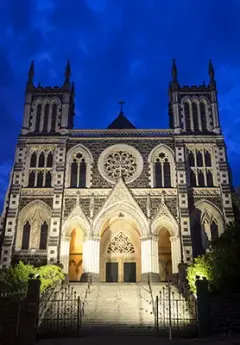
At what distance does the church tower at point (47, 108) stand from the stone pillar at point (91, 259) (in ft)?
35.7

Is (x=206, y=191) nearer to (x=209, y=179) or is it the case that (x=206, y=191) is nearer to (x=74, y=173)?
(x=209, y=179)

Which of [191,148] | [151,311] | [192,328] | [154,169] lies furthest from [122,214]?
[192,328]

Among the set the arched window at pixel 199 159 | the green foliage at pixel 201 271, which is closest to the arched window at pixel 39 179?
the arched window at pixel 199 159

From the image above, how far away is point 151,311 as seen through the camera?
71.0 feet

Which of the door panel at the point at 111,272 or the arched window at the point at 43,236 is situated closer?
the arched window at the point at 43,236

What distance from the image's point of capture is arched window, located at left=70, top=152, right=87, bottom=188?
34344mm

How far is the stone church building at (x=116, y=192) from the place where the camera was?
3184 cm

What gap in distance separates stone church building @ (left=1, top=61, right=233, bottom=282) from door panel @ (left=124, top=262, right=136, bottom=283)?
0.08 meters

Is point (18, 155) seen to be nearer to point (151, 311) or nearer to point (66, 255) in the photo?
point (66, 255)

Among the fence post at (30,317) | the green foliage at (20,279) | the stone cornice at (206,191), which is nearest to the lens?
the fence post at (30,317)

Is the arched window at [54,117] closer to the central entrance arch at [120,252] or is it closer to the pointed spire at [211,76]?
the central entrance arch at [120,252]

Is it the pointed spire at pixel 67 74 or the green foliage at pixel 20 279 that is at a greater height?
the pointed spire at pixel 67 74

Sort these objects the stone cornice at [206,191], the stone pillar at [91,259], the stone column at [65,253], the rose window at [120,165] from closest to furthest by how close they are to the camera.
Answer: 1. the stone pillar at [91,259]
2. the stone column at [65,253]
3. the stone cornice at [206,191]
4. the rose window at [120,165]

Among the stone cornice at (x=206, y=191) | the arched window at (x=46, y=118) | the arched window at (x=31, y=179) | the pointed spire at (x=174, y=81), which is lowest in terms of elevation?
the stone cornice at (x=206, y=191)
